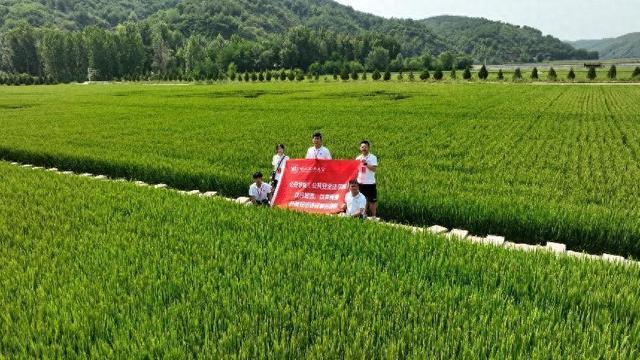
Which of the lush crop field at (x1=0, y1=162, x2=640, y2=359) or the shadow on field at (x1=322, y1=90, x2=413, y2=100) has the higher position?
the shadow on field at (x1=322, y1=90, x2=413, y2=100)

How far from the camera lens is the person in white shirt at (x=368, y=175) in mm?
9094

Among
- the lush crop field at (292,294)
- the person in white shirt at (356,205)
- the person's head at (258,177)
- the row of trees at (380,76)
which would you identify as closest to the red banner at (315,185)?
the person's head at (258,177)

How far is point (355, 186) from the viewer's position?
8.29 meters

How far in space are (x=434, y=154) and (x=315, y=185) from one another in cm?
640

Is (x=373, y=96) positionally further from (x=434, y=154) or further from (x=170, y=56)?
(x=170, y=56)

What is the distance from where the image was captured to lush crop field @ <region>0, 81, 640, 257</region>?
9000 mm

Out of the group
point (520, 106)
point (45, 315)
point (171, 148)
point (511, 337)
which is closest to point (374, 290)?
point (511, 337)

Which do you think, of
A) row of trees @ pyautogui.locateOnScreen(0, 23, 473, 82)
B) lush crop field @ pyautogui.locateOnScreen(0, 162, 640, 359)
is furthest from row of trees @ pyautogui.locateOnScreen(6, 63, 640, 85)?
lush crop field @ pyautogui.locateOnScreen(0, 162, 640, 359)

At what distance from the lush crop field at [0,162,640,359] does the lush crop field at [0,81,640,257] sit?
261 centimetres

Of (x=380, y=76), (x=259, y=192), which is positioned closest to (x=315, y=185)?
(x=259, y=192)

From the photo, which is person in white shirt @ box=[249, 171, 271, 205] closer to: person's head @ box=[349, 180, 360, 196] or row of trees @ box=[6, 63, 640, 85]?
person's head @ box=[349, 180, 360, 196]

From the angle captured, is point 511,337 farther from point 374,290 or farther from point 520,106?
point 520,106

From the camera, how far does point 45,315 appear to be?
4.65 m

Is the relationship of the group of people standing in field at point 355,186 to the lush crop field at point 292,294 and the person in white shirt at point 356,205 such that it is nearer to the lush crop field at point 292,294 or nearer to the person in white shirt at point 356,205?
the person in white shirt at point 356,205
